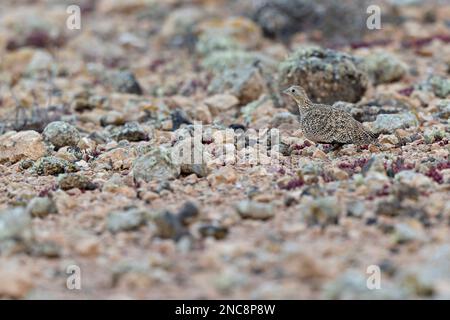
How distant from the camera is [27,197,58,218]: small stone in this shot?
31.0 ft

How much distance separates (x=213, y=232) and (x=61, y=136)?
18.6 feet

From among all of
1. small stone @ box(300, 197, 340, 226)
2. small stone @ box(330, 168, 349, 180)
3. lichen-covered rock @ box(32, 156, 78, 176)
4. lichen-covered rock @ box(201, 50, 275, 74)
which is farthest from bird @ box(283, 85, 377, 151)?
lichen-covered rock @ box(201, 50, 275, 74)

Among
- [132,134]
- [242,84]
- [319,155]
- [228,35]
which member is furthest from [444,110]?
[228,35]

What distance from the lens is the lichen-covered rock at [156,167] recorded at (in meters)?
10.7

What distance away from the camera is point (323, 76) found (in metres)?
15.3

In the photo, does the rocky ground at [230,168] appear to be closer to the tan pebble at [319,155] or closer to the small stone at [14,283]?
the small stone at [14,283]

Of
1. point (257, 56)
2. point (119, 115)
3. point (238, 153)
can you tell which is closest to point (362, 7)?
point (257, 56)

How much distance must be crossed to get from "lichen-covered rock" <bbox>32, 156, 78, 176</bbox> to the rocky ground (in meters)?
0.03

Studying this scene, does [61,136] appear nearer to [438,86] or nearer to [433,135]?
[433,135]

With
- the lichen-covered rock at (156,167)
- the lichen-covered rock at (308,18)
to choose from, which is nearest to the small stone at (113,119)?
the lichen-covered rock at (156,167)

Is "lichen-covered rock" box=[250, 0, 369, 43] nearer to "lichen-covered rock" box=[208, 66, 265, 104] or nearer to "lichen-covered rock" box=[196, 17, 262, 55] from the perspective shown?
"lichen-covered rock" box=[196, 17, 262, 55]

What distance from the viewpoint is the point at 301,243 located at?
27.1 feet

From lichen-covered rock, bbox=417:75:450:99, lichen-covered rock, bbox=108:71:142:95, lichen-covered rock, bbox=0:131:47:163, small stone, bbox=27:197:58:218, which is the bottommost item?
small stone, bbox=27:197:58:218

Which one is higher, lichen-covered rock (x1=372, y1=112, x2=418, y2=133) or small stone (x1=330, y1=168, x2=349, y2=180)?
lichen-covered rock (x1=372, y1=112, x2=418, y2=133)
